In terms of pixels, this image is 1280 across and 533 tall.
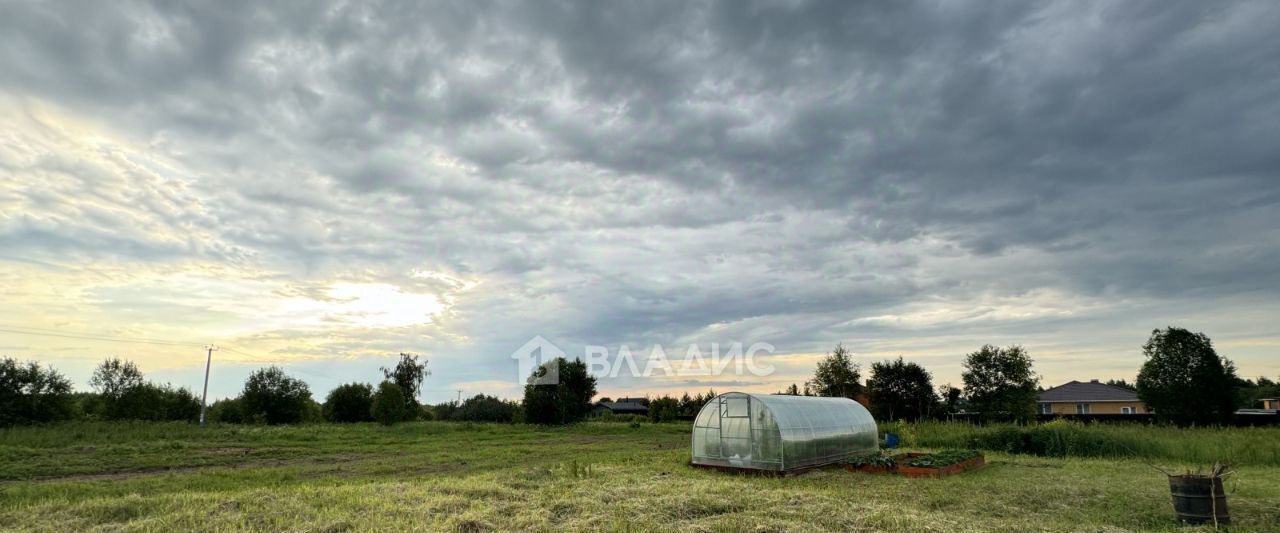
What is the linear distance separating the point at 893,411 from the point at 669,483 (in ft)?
159

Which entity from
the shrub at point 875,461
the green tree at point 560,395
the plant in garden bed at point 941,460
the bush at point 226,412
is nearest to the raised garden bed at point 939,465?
the plant in garden bed at point 941,460

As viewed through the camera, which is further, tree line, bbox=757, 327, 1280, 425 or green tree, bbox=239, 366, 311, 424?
green tree, bbox=239, 366, 311, 424

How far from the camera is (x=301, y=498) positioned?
12992 mm

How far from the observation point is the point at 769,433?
19.3m

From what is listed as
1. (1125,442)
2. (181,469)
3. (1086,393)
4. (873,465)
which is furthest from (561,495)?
(1086,393)

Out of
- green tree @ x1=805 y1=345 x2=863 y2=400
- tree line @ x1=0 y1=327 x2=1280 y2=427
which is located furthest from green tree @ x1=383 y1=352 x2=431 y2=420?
green tree @ x1=805 y1=345 x2=863 y2=400

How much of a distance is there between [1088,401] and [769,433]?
53516 mm

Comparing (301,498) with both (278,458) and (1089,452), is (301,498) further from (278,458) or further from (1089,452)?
(1089,452)

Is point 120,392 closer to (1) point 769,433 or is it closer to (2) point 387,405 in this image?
(2) point 387,405

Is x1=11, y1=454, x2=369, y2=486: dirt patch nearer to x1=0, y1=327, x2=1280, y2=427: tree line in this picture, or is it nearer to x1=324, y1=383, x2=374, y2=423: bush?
x1=0, y1=327, x2=1280, y2=427: tree line

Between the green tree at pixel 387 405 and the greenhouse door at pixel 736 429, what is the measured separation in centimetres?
4088

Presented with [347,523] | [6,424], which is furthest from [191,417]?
[347,523]

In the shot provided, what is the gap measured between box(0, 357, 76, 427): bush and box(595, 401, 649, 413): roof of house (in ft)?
236

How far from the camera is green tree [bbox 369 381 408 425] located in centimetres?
5359
